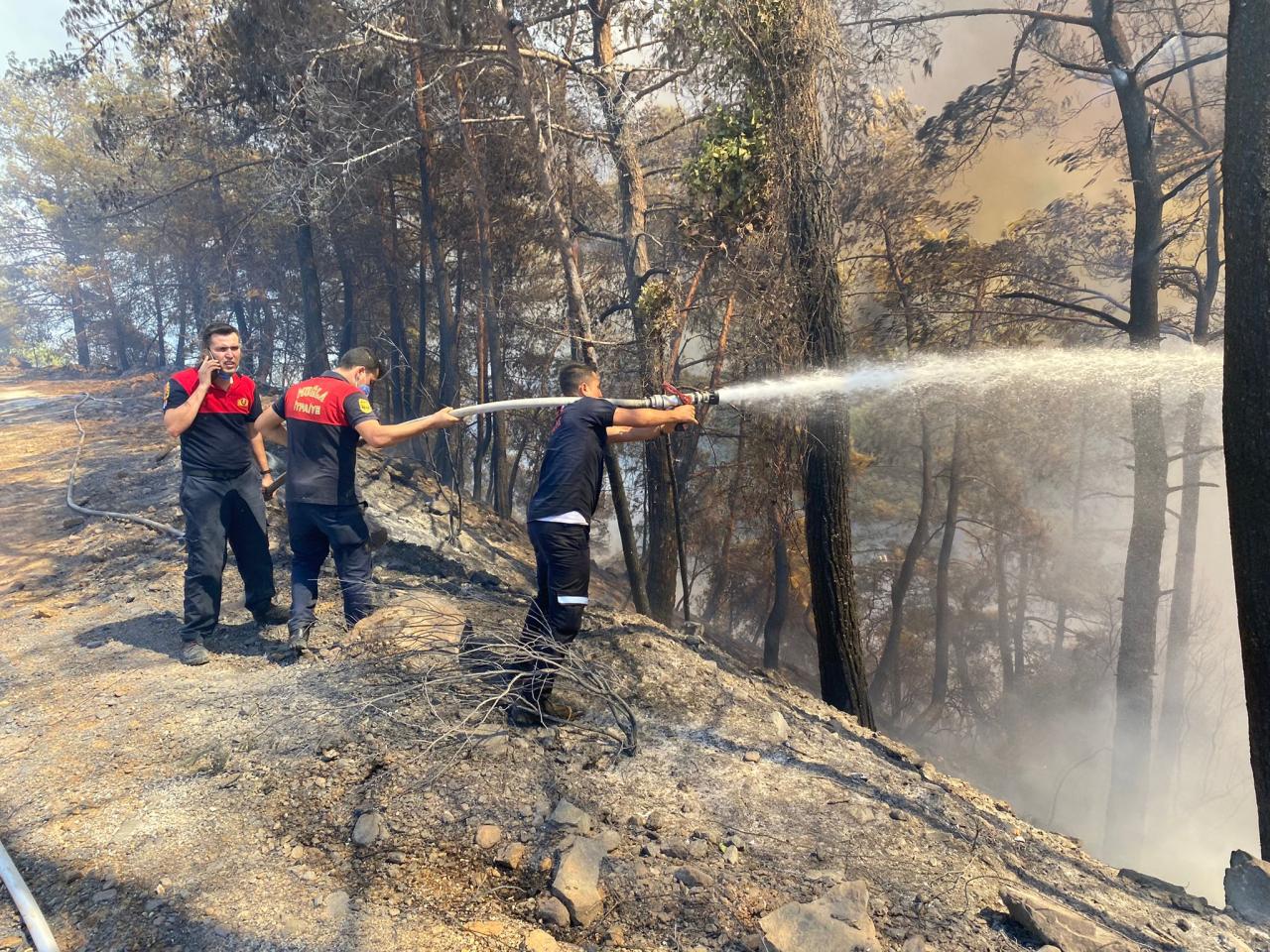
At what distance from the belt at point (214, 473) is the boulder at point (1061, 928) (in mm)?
5106

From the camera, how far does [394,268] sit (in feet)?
50.5

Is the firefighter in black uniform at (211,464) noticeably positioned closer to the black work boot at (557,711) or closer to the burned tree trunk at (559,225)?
the black work boot at (557,711)

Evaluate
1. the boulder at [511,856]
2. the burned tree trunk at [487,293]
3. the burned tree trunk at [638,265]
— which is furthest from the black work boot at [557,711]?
the burned tree trunk at [487,293]

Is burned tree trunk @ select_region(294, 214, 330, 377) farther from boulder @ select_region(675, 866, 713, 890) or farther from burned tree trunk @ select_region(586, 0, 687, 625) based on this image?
boulder @ select_region(675, 866, 713, 890)

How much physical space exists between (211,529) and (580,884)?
3.64 m

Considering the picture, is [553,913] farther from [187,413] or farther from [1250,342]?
[1250,342]

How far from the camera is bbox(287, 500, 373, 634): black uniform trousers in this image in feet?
15.4

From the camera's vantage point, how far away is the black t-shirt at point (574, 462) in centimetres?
406

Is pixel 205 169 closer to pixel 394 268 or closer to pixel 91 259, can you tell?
pixel 394 268

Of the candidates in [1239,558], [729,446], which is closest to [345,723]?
[1239,558]

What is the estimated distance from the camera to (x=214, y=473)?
15.9 feet

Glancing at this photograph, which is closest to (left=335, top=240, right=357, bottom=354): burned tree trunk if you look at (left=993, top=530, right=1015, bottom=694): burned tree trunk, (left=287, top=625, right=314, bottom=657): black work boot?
(left=287, top=625, right=314, bottom=657): black work boot

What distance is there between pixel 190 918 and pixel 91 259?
35.7 m

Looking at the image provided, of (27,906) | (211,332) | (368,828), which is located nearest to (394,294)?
(211,332)
